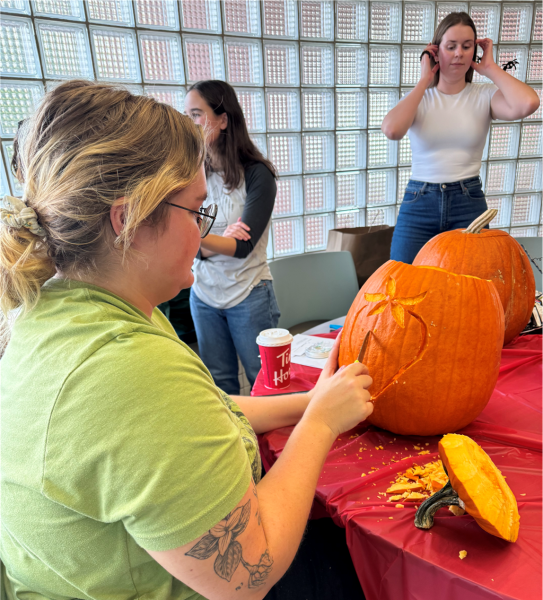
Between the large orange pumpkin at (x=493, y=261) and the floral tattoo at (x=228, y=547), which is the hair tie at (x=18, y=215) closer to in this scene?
the floral tattoo at (x=228, y=547)

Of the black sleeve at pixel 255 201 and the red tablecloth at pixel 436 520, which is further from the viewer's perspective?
the black sleeve at pixel 255 201

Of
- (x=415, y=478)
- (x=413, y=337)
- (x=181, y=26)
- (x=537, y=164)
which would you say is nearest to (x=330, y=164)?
(x=181, y=26)

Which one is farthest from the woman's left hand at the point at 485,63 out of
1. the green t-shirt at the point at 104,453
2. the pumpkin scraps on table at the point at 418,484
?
the green t-shirt at the point at 104,453

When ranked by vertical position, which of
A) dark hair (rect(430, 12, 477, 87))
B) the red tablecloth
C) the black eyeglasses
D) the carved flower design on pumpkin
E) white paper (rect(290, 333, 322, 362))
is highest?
dark hair (rect(430, 12, 477, 87))

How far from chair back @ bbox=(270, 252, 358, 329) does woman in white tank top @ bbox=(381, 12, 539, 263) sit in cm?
41

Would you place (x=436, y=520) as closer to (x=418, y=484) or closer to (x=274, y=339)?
(x=418, y=484)

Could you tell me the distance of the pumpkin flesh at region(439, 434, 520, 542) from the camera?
0.51 metres

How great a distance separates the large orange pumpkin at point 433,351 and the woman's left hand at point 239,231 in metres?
0.88

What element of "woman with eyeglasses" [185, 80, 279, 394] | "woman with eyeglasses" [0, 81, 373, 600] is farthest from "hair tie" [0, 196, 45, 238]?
"woman with eyeglasses" [185, 80, 279, 394]

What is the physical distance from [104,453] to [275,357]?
1.87 feet

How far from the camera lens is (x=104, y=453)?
17.5 inches

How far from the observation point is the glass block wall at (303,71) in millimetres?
1945

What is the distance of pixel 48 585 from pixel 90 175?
20.5 inches

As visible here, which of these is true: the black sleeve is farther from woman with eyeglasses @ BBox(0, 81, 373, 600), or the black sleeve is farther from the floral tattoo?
the floral tattoo
